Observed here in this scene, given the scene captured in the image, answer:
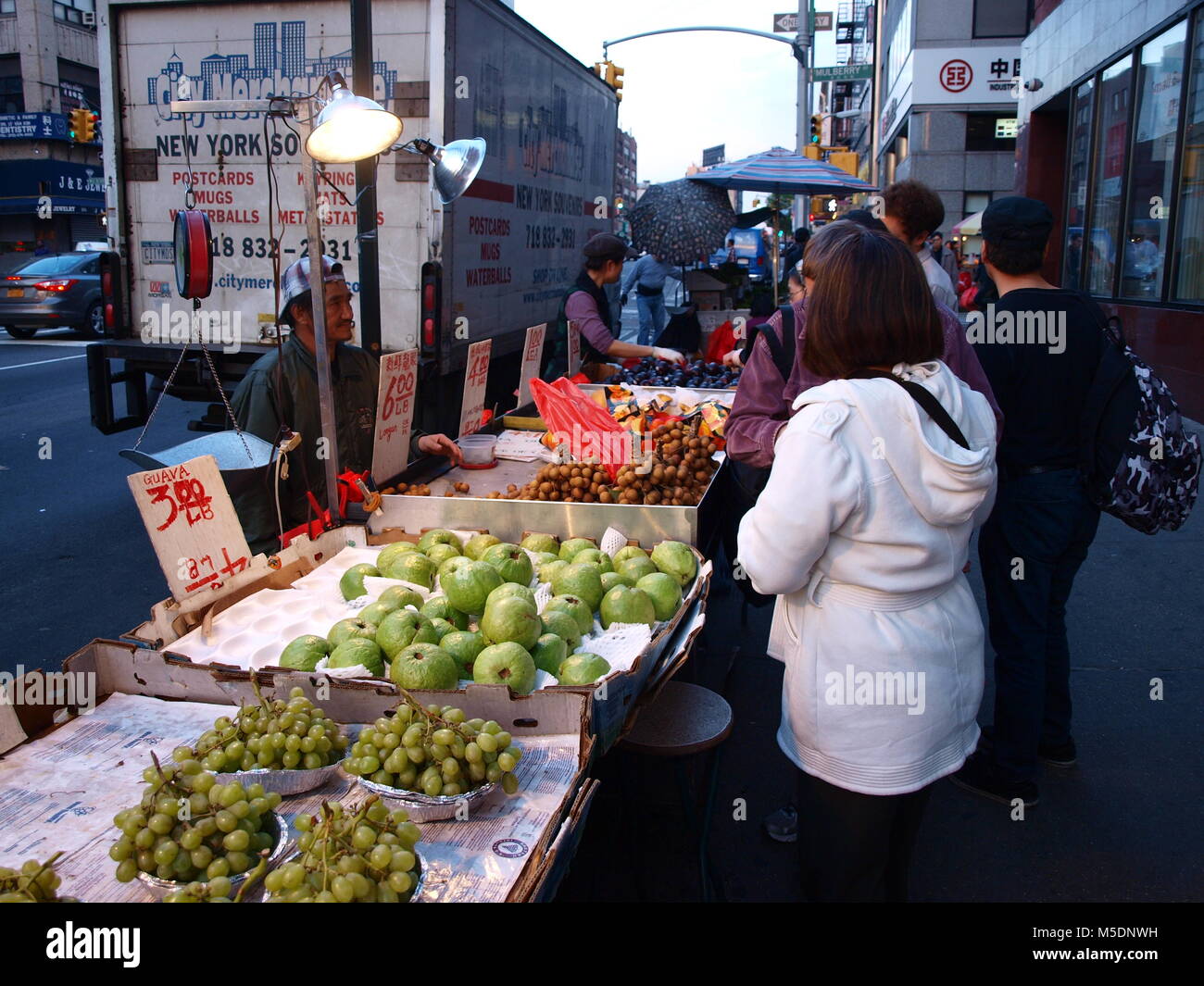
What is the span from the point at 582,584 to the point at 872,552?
4.42ft

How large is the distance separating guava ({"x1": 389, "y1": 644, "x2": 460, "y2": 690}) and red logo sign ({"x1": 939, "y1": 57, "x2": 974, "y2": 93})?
1251 inches

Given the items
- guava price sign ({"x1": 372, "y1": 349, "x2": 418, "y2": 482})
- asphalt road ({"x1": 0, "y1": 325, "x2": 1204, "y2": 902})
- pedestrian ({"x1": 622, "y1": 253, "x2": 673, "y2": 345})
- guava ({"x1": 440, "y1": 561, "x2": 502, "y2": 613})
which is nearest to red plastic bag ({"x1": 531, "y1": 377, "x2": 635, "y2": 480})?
guava price sign ({"x1": 372, "y1": 349, "x2": 418, "y2": 482})

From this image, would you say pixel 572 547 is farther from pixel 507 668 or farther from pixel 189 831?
pixel 189 831

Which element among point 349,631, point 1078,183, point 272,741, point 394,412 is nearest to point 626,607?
point 349,631

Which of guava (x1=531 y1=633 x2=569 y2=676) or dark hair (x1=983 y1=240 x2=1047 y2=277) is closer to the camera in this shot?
guava (x1=531 y1=633 x2=569 y2=676)

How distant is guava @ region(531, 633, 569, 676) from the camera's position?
2975 mm

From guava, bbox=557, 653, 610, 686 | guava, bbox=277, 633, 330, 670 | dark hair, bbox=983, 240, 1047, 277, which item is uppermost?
dark hair, bbox=983, 240, 1047, 277

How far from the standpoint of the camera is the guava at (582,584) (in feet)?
11.3

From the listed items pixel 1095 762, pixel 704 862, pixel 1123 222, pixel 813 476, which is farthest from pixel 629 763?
pixel 1123 222

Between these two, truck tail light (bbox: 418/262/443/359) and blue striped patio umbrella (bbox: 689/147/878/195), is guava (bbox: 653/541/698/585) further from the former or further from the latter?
blue striped patio umbrella (bbox: 689/147/878/195)

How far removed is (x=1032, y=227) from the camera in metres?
3.73

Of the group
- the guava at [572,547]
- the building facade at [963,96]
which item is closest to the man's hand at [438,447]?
the guava at [572,547]

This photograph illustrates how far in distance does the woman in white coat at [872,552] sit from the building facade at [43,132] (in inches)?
1697

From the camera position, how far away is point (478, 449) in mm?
5500
